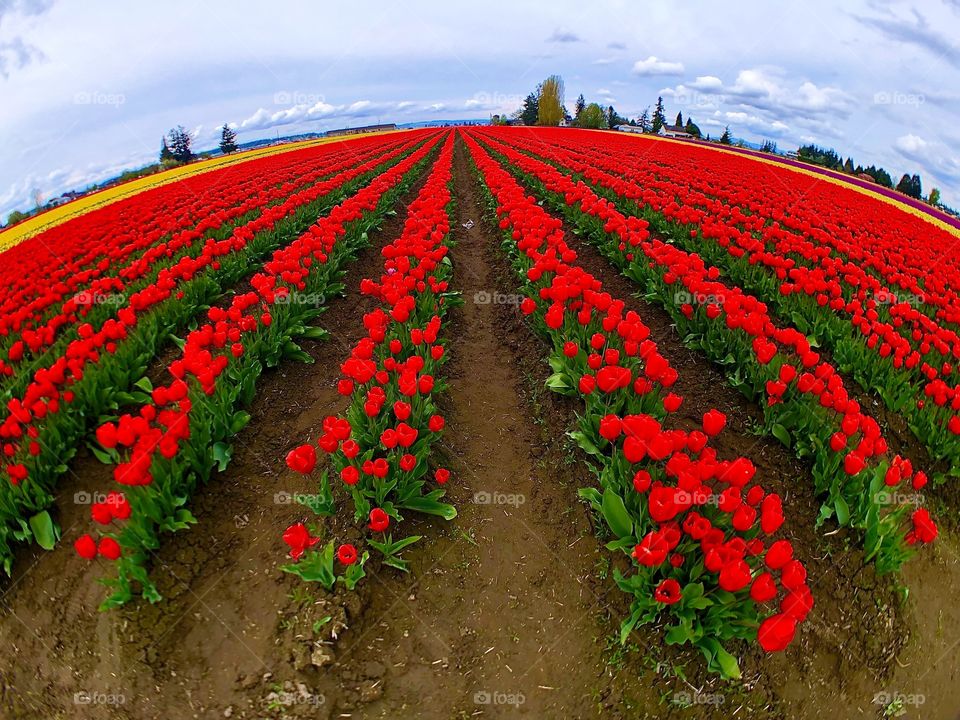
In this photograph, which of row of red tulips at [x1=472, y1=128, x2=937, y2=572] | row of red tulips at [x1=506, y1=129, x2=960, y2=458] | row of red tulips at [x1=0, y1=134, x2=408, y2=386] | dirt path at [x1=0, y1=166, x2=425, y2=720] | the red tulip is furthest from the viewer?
row of red tulips at [x1=0, y1=134, x2=408, y2=386]

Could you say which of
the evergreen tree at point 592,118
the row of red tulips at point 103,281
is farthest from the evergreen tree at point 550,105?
the row of red tulips at point 103,281

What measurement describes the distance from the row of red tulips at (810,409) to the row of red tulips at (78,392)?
7347mm

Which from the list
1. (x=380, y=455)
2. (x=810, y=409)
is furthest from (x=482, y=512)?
(x=810, y=409)

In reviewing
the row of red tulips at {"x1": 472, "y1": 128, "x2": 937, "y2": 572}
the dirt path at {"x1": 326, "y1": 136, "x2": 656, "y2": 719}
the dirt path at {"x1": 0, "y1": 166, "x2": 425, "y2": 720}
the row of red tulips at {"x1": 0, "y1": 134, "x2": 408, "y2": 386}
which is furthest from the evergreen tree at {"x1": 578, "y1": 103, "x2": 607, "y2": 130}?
the dirt path at {"x1": 0, "y1": 166, "x2": 425, "y2": 720}

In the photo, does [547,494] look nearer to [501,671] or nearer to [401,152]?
[501,671]

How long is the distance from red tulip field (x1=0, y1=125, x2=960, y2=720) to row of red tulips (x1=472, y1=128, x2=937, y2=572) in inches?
1.5

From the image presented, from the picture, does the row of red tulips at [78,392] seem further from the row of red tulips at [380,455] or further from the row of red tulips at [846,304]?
the row of red tulips at [846,304]

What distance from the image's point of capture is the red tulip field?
147 inches

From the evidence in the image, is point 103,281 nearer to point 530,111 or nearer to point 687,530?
point 687,530

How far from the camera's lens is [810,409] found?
5.30 m

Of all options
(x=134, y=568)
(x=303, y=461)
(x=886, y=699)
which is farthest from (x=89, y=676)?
(x=886, y=699)

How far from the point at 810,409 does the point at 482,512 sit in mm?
3653

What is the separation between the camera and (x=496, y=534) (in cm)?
489

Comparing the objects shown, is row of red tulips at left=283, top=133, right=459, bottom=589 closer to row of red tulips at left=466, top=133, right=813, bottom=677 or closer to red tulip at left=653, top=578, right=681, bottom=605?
row of red tulips at left=466, top=133, right=813, bottom=677
